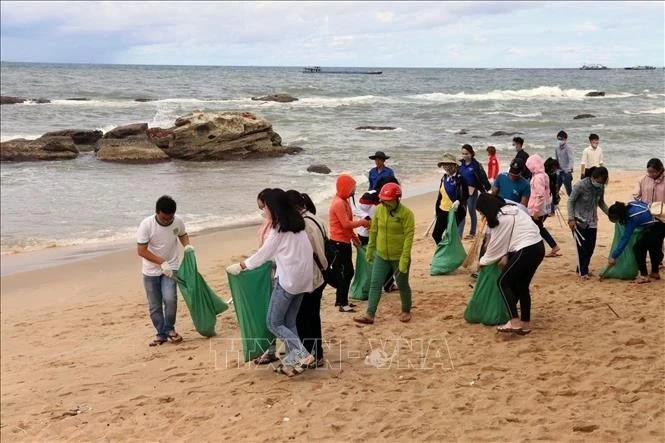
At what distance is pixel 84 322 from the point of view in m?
7.70

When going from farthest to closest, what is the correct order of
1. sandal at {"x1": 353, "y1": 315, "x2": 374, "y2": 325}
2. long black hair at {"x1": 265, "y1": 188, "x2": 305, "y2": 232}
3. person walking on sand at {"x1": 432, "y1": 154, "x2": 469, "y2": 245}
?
person walking on sand at {"x1": 432, "y1": 154, "x2": 469, "y2": 245} → sandal at {"x1": 353, "y1": 315, "x2": 374, "y2": 325} → long black hair at {"x1": 265, "y1": 188, "x2": 305, "y2": 232}

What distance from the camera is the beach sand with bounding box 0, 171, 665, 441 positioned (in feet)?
15.0

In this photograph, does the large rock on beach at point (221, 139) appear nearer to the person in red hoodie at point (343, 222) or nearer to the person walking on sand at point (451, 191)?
the person walking on sand at point (451, 191)

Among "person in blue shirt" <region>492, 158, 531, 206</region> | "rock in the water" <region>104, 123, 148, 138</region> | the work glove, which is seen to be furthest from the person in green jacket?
"rock in the water" <region>104, 123, 148, 138</region>

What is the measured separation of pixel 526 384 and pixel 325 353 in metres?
1.70

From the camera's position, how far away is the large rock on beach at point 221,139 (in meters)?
23.0

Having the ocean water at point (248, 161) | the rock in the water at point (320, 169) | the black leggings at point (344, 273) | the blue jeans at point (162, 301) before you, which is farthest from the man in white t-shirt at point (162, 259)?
the rock in the water at point (320, 169)

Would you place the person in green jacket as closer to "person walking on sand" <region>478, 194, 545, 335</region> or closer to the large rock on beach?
"person walking on sand" <region>478, 194, 545, 335</region>

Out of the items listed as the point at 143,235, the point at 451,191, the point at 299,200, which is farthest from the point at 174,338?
the point at 451,191

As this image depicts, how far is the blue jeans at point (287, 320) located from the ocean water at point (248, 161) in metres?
7.08

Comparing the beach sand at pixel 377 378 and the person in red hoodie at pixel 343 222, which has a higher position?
the person in red hoodie at pixel 343 222

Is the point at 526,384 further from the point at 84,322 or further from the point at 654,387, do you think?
the point at 84,322

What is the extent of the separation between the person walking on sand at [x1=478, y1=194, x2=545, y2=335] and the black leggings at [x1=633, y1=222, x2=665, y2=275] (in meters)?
2.28

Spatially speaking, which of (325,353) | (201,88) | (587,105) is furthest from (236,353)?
(201,88)
